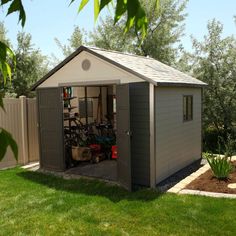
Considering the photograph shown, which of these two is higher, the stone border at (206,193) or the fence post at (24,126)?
the fence post at (24,126)

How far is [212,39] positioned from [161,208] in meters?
10.2

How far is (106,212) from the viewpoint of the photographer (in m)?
5.91

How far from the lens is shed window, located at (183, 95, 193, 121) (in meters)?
9.32

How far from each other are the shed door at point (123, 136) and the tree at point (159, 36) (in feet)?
38.7

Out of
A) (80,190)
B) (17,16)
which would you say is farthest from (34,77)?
(17,16)

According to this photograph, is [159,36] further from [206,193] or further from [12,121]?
[206,193]

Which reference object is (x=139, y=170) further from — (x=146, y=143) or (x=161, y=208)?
(x=161, y=208)

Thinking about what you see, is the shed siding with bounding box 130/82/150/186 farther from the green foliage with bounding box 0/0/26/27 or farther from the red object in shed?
the green foliage with bounding box 0/0/26/27

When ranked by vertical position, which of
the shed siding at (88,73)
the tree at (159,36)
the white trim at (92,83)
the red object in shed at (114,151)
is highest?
the tree at (159,36)

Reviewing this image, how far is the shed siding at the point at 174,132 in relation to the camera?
7602mm

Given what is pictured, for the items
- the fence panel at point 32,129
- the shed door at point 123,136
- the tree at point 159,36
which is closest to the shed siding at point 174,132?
the shed door at point 123,136

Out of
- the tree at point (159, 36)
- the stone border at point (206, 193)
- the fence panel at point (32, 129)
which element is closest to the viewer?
the stone border at point (206, 193)

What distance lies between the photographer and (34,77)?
53.0 ft

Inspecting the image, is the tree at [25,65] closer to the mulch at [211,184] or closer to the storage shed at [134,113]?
the storage shed at [134,113]
